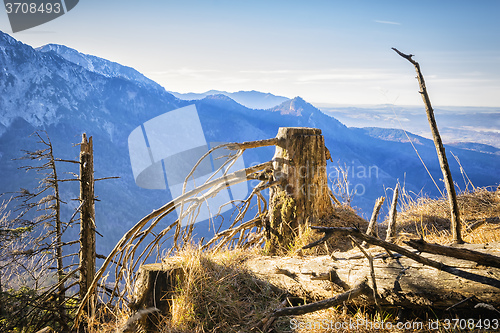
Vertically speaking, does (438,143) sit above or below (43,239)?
above

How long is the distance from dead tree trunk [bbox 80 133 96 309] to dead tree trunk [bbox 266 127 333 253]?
3.64 metres

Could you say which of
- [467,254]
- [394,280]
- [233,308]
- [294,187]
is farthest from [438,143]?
[233,308]

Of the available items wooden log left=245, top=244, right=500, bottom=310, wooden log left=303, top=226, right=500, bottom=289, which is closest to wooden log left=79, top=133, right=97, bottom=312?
wooden log left=245, top=244, right=500, bottom=310

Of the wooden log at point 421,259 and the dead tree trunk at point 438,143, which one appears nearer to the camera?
the wooden log at point 421,259

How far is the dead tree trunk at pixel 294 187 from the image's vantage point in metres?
4.33

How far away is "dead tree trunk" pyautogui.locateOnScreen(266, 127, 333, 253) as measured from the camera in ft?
14.2

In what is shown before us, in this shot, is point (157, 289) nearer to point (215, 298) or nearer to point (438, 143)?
point (215, 298)

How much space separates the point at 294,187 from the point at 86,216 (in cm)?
413

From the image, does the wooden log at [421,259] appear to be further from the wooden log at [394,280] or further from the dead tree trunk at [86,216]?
the dead tree trunk at [86,216]

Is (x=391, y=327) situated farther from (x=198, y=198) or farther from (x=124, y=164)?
(x=124, y=164)

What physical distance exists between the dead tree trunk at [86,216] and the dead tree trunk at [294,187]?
3.64 meters

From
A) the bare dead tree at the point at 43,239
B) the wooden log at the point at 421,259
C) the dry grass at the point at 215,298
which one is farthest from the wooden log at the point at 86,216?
the wooden log at the point at 421,259

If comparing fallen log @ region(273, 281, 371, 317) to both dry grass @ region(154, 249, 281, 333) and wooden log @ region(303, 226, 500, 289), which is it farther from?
dry grass @ region(154, 249, 281, 333)

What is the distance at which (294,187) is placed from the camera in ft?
14.2
